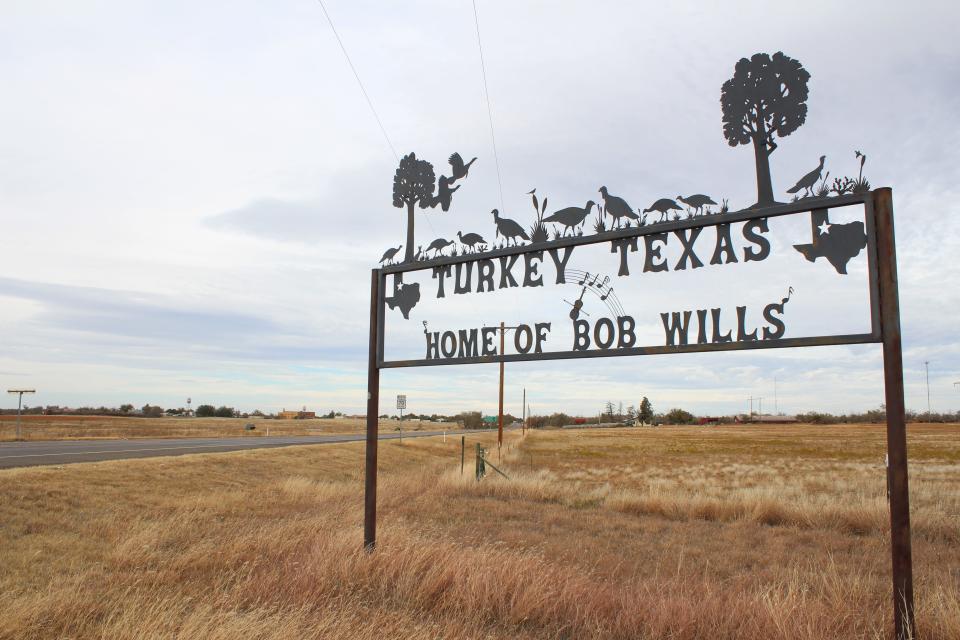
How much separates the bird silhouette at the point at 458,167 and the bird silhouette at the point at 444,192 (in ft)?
0.27

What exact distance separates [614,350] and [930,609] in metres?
2.88

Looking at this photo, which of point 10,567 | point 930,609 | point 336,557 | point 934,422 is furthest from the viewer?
point 934,422

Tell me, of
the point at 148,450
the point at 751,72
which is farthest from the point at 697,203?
the point at 148,450

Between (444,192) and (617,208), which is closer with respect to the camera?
(617,208)

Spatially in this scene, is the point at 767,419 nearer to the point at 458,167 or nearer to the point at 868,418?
the point at 868,418

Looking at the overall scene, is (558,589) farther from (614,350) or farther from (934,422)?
(934,422)

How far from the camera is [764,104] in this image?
485cm

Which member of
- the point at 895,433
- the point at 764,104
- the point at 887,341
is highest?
the point at 764,104

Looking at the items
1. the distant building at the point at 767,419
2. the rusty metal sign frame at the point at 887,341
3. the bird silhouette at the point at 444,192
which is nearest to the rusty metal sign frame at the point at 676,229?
the rusty metal sign frame at the point at 887,341

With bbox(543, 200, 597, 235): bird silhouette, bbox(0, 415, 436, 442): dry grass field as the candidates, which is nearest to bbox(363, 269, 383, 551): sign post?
bbox(543, 200, 597, 235): bird silhouette

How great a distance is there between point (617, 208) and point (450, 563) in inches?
139

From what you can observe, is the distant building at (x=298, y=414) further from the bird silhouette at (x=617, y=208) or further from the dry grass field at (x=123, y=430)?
the bird silhouette at (x=617, y=208)

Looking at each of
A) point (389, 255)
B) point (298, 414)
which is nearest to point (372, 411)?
point (389, 255)

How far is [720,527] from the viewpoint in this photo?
1033 centimetres
